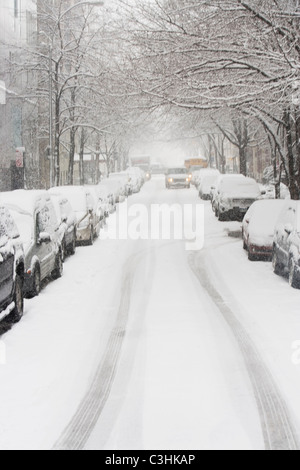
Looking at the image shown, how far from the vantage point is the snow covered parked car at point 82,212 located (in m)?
20.9

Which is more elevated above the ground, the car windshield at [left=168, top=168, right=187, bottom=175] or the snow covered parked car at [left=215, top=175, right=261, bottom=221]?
the car windshield at [left=168, top=168, right=187, bottom=175]

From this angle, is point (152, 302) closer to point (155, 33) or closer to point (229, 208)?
point (155, 33)

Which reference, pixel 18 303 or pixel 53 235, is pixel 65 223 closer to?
pixel 53 235

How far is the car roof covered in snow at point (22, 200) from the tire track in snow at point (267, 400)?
15.9 feet

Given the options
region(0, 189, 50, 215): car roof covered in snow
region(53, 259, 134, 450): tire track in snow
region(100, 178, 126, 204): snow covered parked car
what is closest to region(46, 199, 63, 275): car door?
region(0, 189, 50, 215): car roof covered in snow

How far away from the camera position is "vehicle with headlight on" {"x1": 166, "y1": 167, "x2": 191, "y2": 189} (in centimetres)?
5622

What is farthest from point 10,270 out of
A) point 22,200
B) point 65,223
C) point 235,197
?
point 235,197

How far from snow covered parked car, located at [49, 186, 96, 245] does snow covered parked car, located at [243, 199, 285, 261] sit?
205 inches

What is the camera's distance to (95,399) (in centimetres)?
712

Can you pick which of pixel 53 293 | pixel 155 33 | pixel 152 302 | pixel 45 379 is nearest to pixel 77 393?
pixel 45 379

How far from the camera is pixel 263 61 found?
15.3 meters

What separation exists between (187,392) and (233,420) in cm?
91

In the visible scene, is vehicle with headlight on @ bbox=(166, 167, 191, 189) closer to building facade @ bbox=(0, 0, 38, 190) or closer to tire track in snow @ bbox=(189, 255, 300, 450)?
building facade @ bbox=(0, 0, 38, 190)
